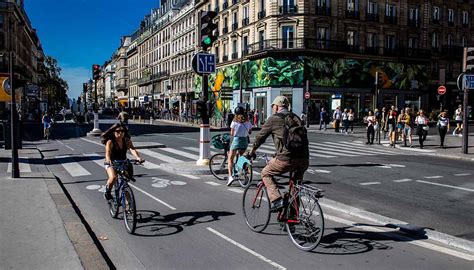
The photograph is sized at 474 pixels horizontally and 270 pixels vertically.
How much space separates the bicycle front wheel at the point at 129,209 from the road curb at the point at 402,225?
11.9 feet

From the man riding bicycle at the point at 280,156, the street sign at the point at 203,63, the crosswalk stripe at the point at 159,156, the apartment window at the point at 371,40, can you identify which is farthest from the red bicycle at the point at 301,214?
the apartment window at the point at 371,40

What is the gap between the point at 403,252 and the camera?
5.64m

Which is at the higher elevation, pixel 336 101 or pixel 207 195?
pixel 336 101

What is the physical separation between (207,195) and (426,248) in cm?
463

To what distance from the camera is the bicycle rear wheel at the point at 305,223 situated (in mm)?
5496

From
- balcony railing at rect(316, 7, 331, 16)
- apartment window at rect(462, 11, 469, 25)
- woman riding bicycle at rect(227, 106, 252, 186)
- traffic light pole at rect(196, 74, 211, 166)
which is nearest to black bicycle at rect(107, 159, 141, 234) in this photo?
woman riding bicycle at rect(227, 106, 252, 186)

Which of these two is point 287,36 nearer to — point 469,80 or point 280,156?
point 469,80

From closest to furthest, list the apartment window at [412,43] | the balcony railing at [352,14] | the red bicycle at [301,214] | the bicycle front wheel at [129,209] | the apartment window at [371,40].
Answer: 1. the red bicycle at [301,214]
2. the bicycle front wheel at [129,209]
3. the balcony railing at [352,14]
4. the apartment window at [371,40]
5. the apartment window at [412,43]

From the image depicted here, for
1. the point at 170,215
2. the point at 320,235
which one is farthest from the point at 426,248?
the point at 170,215

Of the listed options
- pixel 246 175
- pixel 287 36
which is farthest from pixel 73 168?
pixel 287 36

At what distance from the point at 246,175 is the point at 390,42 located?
43.7m

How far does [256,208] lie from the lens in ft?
21.5

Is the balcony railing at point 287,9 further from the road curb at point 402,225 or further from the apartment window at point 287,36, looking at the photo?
the road curb at point 402,225

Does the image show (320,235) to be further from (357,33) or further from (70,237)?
(357,33)
